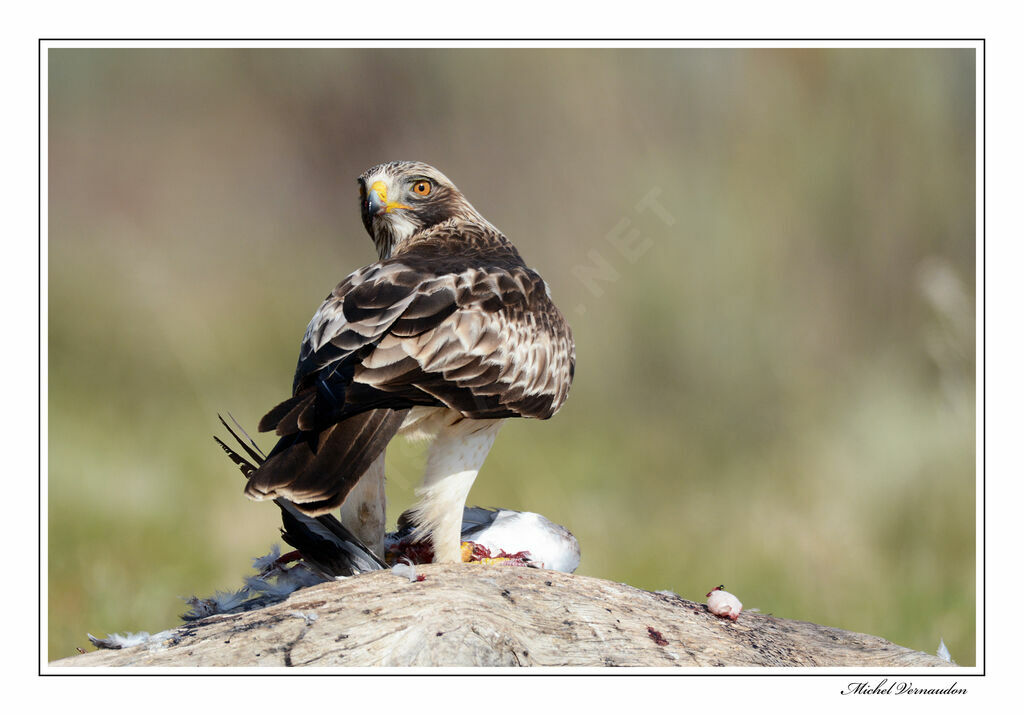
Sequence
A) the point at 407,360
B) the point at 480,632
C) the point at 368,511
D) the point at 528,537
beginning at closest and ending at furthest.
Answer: the point at 480,632 < the point at 407,360 < the point at 368,511 < the point at 528,537

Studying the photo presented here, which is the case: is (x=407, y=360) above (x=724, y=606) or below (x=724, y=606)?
above

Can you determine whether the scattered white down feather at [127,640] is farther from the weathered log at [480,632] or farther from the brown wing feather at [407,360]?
the brown wing feather at [407,360]

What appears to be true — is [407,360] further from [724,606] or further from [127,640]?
[724,606]

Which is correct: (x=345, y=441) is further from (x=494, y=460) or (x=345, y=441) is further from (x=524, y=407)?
(x=494, y=460)

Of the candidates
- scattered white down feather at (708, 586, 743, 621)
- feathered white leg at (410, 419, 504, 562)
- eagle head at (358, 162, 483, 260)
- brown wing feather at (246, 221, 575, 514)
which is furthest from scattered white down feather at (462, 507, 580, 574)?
eagle head at (358, 162, 483, 260)

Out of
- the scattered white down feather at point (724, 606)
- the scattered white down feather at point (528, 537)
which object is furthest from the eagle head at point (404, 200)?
the scattered white down feather at point (724, 606)

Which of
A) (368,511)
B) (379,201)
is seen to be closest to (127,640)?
(368,511)
